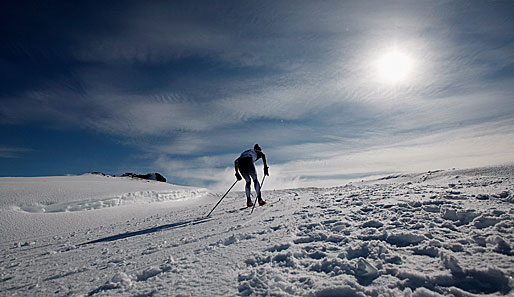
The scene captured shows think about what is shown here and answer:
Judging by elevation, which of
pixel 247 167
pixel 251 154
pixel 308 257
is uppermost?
pixel 251 154

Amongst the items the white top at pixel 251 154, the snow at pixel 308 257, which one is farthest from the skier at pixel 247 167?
the snow at pixel 308 257

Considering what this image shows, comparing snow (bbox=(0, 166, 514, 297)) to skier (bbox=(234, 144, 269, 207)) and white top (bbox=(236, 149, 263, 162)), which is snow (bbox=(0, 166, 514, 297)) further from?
white top (bbox=(236, 149, 263, 162))

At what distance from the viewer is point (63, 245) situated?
4.75m

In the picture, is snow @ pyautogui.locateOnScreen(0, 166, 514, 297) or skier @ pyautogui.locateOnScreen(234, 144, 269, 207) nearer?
snow @ pyautogui.locateOnScreen(0, 166, 514, 297)

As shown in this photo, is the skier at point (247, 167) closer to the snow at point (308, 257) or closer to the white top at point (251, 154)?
the white top at point (251, 154)

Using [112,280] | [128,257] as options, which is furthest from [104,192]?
[112,280]

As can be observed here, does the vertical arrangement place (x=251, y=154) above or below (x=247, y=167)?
above

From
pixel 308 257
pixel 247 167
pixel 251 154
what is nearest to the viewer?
pixel 308 257

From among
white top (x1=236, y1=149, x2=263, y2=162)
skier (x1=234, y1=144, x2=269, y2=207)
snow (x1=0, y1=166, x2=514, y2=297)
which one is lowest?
snow (x1=0, y1=166, x2=514, y2=297)

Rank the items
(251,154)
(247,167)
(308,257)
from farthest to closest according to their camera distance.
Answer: (251,154)
(247,167)
(308,257)

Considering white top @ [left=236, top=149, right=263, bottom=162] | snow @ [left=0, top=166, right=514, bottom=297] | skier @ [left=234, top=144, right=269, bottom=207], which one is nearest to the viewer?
snow @ [left=0, top=166, right=514, bottom=297]

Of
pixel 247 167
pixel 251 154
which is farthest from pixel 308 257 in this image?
pixel 251 154

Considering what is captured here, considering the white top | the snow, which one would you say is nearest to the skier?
the white top

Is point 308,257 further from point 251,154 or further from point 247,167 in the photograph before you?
point 251,154
